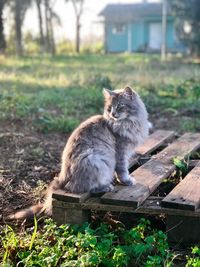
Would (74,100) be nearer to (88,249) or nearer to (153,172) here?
(153,172)

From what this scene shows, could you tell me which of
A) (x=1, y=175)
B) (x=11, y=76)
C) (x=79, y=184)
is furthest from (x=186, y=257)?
(x=11, y=76)

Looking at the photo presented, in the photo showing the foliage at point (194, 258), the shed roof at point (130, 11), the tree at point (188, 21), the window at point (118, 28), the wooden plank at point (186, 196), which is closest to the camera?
the foliage at point (194, 258)

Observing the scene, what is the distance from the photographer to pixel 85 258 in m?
2.71

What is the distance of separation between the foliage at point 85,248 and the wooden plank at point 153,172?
213mm

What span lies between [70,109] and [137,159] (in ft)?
11.4

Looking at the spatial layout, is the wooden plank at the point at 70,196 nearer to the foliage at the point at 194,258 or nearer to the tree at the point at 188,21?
the foliage at the point at 194,258

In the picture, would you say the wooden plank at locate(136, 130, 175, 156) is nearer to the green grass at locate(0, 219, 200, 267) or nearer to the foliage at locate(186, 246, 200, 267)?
the green grass at locate(0, 219, 200, 267)

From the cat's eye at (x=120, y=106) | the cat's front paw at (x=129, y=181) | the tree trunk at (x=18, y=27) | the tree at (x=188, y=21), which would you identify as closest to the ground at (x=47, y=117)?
the cat's front paw at (x=129, y=181)

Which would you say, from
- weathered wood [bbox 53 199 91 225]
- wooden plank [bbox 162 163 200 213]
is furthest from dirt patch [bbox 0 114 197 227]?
wooden plank [bbox 162 163 200 213]

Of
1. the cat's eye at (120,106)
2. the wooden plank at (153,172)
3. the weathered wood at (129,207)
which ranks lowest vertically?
the weathered wood at (129,207)

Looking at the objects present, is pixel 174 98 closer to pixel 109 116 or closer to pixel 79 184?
pixel 109 116

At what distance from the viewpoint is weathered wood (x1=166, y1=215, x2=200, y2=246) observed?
316cm

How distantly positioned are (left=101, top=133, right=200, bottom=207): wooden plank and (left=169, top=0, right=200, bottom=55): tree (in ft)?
50.8

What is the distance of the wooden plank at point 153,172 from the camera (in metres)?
3.30
